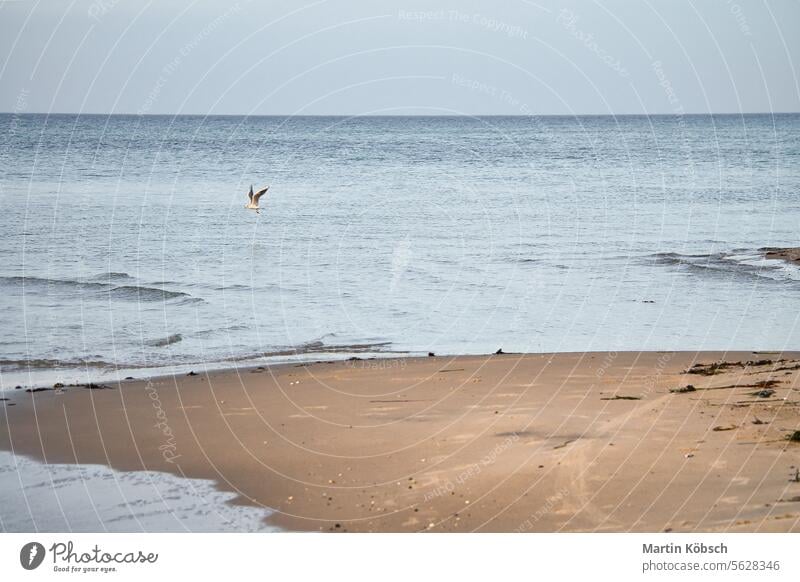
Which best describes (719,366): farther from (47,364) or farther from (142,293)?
(142,293)

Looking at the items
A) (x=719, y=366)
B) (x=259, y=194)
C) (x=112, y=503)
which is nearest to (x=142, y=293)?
(x=259, y=194)

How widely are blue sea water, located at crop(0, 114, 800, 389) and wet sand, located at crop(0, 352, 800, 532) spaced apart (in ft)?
4.54

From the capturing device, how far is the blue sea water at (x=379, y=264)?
13914 millimetres

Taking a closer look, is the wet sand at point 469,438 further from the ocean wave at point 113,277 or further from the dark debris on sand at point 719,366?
the ocean wave at point 113,277

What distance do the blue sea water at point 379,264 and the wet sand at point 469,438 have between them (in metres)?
1.38

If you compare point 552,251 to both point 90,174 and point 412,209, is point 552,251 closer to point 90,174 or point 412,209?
point 412,209

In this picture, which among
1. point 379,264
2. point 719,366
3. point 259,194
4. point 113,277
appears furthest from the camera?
point 379,264

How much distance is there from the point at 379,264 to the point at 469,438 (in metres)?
11.6

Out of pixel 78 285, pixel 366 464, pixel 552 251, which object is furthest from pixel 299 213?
pixel 366 464

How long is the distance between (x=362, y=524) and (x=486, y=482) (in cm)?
113

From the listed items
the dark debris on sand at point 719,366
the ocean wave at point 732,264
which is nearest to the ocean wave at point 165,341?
the dark debris on sand at point 719,366

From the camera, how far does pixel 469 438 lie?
30.4 ft

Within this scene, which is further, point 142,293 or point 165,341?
point 142,293

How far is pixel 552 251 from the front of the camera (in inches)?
872
